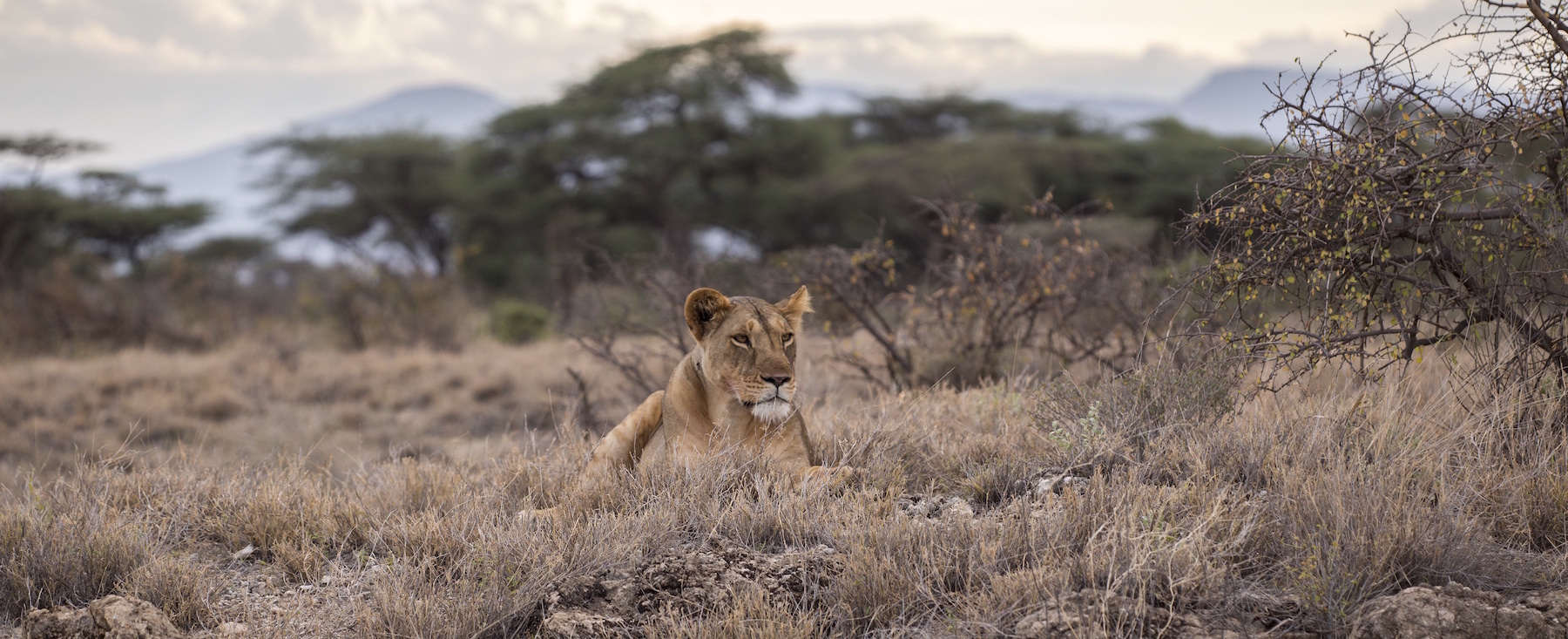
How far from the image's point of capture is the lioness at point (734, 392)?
4.62 m

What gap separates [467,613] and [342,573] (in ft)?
2.57

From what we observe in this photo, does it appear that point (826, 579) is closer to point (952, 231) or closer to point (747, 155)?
point (952, 231)

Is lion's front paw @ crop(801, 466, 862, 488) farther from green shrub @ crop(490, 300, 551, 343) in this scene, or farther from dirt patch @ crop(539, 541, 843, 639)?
green shrub @ crop(490, 300, 551, 343)

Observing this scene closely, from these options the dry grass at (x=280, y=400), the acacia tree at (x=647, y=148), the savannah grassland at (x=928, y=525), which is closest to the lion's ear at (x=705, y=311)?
the savannah grassland at (x=928, y=525)

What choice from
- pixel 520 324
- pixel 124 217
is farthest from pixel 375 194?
pixel 520 324

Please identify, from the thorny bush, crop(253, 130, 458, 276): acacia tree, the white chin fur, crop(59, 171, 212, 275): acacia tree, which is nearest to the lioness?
the white chin fur

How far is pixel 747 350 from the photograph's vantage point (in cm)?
467

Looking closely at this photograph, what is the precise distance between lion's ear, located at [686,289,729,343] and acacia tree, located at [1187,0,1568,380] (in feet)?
6.67

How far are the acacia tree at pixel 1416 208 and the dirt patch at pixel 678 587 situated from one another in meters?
2.30

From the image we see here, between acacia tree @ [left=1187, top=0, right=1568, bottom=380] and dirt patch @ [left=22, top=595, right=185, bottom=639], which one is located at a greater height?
acacia tree @ [left=1187, top=0, right=1568, bottom=380]

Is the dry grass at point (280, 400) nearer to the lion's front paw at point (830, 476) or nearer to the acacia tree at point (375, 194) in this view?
the lion's front paw at point (830, 476)

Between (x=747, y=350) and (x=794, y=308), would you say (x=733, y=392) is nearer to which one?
(x=747, y=350)

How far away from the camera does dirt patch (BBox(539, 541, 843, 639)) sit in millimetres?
3881

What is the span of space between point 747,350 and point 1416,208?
9.51 ft
